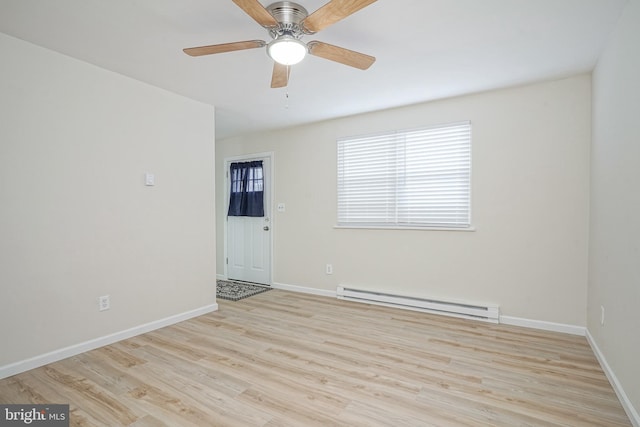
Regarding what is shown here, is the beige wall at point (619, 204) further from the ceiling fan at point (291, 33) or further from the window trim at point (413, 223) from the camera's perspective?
the ceiling fan at point (291, 33)

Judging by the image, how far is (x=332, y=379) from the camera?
2305mm

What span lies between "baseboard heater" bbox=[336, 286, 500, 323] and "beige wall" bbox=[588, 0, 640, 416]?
878mm

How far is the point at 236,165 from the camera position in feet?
18.0

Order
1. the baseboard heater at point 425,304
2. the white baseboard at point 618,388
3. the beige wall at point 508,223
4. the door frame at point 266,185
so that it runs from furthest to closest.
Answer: the door frame at point 266,185, the baseboard heater at point 425,304, the beige wall at point 508,223, the white baseboard at point 618,388

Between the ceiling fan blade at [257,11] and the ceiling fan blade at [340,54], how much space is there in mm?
301

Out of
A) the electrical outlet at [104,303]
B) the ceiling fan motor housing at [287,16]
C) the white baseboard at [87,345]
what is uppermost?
the ceiling fan motor housing at [287,16]

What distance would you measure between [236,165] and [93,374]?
3.72 m

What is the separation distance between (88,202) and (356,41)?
2.58 m

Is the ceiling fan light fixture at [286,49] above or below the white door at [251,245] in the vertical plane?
above

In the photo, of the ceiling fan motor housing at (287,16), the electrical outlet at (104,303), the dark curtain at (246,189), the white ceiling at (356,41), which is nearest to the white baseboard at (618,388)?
the white ceiling at (356,41)

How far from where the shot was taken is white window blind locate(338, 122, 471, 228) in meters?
3.65

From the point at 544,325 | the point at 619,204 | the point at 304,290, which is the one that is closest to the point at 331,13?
the point at 619,204

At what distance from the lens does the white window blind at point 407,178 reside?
365 cm

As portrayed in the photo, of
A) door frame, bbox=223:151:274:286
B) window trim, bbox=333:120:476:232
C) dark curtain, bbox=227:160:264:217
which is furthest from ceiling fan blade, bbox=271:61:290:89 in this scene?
dark curtain, bbox=227:160:264:217
